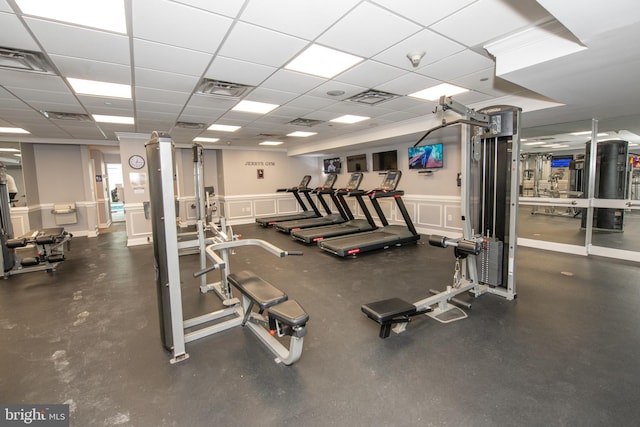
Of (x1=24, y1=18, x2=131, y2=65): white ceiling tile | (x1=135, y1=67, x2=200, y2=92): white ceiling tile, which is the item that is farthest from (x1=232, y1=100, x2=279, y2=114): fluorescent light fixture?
(x1=24, y1=18, x2=131, y2=65): white ceiling tile

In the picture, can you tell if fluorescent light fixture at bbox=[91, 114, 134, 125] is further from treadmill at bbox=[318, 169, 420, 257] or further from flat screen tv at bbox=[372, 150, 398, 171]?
flat screen tv at bbox=[372, 150, 398, 171]

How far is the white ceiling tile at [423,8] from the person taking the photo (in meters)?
2.11

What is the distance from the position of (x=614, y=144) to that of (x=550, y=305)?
609 cm

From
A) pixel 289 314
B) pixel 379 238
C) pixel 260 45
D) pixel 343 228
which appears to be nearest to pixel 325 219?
pixel 343 228

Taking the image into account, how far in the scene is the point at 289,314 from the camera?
2109 mm

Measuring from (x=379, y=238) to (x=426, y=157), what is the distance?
8.75ft

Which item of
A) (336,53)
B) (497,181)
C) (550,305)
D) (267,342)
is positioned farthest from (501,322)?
(336,53)

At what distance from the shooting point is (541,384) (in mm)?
2094

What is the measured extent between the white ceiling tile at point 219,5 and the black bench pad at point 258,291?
2.22 m

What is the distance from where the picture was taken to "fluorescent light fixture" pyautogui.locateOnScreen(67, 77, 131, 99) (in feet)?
11.7

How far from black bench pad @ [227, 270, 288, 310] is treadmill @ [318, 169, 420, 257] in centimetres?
279

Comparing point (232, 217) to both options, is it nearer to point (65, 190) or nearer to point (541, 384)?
point (65, 190)

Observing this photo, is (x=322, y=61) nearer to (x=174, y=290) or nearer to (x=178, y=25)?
(x=178, y=25)

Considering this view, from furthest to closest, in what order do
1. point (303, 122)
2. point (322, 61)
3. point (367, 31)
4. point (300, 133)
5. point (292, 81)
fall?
point (300, 133)
point (303, 122)
point (292, 81)
point (322, 61)
point (367, 31)
